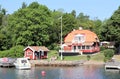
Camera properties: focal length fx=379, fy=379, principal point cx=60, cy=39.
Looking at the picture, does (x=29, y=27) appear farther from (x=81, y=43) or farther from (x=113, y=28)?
Answer: (x=113, y=28)

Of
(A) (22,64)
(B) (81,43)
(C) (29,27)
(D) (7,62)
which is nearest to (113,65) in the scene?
(A) (22,64)

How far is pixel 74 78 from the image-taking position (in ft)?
209

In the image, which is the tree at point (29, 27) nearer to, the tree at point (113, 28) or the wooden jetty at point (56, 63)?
the wooden jetty at point (56, 63)

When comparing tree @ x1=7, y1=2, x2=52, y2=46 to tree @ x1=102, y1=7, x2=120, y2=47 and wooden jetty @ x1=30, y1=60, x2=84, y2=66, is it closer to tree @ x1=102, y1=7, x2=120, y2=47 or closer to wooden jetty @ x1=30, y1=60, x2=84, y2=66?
wooden jetty @ x1=30, y1=60, x2=84, y2=66

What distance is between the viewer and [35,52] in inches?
3812

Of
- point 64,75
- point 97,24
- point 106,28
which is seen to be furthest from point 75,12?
point 64,75

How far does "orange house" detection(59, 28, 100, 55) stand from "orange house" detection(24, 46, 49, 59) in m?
10.3

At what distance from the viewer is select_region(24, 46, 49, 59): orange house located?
317ft

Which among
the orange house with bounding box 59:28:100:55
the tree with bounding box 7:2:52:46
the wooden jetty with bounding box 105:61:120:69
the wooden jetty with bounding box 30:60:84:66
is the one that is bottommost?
the wooden jetty with bounding box 105:61:120:69

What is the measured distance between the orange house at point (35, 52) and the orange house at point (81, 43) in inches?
405

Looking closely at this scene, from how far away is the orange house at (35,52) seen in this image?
9670 cm

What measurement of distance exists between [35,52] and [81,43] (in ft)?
58.4

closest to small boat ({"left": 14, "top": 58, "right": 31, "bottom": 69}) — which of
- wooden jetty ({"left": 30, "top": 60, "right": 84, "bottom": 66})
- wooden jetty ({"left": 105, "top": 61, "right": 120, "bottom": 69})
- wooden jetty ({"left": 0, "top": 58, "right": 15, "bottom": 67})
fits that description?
wooden jetty ({"left": 0, "top": 58, "right": 15, "bottom": 67})

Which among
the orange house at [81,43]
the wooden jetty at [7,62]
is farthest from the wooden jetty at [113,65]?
the orange house at [81,43]
